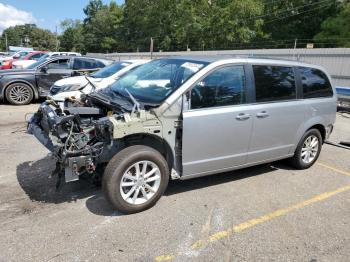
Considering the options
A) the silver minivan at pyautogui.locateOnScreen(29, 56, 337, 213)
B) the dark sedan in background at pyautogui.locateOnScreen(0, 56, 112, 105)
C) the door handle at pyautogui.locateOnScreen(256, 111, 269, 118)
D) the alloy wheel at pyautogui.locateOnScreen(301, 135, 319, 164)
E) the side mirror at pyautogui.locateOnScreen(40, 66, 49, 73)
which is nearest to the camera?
the silver minivan at pyautogui.locateOnScreen(29, 56, 337, 213)

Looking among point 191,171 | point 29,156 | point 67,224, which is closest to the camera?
point 67,224

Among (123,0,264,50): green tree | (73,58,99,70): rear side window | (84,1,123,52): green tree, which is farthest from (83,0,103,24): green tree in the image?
(73,58,99,70): rear side window

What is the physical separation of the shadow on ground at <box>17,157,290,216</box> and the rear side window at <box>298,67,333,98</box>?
4.50ft

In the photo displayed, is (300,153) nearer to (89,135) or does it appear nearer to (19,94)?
(89,135)

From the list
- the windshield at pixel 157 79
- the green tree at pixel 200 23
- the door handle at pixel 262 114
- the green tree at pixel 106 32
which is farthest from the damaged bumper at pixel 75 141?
the green tree at pixel 106 32

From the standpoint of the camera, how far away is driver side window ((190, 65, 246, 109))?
4410 millimetres

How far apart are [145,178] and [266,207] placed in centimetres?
158

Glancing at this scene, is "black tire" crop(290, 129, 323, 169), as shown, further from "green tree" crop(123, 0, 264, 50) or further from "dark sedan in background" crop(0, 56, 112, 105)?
"green tree" crop(123, 0, 264, 50)

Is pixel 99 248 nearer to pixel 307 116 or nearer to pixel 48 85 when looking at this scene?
pixel 307 116

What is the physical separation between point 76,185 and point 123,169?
132cm

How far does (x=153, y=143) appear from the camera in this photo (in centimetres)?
440

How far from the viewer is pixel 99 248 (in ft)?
11.5

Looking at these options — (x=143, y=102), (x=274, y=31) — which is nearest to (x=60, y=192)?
(x=143, y=102)

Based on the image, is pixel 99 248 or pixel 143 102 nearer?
pixel 99 248
